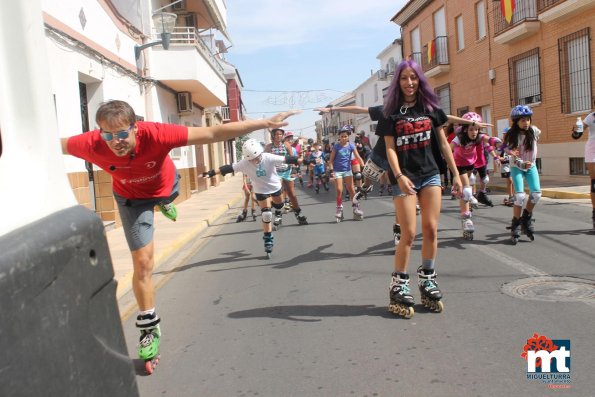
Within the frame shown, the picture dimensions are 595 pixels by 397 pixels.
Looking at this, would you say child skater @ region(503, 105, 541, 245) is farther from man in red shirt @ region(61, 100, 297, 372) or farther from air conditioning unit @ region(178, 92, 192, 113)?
air conditioning unit @ region(178, 92, 192, 113)

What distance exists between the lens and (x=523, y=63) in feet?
63.2

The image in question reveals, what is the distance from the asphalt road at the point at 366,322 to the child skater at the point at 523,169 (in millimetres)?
281

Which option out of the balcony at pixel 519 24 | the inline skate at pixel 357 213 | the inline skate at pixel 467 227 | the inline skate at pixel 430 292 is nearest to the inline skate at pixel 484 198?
the inline skate at pixel 357 213

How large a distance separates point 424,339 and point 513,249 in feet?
11.2

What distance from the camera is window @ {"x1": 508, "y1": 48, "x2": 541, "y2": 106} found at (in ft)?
60.4

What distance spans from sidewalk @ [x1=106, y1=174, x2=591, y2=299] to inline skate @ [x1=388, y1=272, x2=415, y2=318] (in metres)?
2.65

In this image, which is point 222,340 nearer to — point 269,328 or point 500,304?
point 269,328

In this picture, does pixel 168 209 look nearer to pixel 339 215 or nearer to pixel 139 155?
pixel 139 155

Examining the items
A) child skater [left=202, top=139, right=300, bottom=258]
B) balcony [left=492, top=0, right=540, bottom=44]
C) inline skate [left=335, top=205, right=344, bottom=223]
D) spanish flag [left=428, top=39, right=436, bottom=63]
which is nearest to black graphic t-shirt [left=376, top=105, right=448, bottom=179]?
child skater [left=202, top=139, right=300, bottom=258]

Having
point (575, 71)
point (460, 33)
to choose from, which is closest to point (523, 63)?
point (575, 71)

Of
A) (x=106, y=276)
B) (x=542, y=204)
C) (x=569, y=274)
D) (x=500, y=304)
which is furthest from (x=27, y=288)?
(x=542, y=204)

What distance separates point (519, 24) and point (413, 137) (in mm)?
15666

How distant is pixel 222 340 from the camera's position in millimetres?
4188

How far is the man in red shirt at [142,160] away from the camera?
332cm
